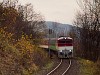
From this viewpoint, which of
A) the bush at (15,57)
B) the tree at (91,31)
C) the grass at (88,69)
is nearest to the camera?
the bush at (15,57)

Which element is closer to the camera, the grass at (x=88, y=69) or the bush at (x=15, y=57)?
the bush at (x=15, y=57)

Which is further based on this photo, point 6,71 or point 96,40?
point 96,40

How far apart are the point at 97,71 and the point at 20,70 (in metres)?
5.53

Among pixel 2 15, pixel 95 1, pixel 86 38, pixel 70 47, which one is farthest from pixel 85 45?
pixel 2 15

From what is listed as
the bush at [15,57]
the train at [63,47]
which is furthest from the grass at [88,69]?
the train at [63,47]

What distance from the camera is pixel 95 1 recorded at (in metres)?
38.7

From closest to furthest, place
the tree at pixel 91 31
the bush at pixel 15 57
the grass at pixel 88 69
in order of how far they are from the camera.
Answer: the bush at pixel 15 57
the grass at pixel 88 69
the tree at pixel 91 31

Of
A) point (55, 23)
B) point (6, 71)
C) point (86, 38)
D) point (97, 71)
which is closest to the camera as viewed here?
point (6, 71)

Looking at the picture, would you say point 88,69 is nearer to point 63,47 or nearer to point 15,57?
point 15,57

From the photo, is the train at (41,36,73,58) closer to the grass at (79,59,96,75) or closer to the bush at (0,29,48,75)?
the grass at (79,59,96,75)

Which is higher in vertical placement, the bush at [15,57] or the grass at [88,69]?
the bush at [15,57]

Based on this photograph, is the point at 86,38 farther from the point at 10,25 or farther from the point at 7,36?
the point at 7,36

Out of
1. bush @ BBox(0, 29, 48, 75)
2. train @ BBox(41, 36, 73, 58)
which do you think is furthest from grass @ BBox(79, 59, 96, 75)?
train @ BBox(41, 36, 73, 58)

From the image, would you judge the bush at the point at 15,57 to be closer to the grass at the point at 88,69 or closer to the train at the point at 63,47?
the grass at the point at 88,69
